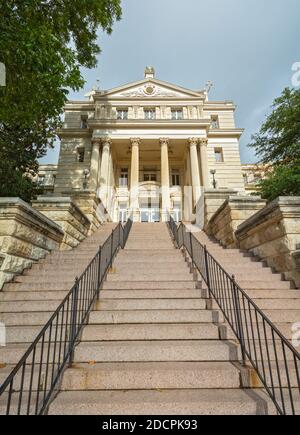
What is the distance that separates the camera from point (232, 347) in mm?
3498

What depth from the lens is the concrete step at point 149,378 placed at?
2943 mm

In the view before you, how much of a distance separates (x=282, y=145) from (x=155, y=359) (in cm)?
1370

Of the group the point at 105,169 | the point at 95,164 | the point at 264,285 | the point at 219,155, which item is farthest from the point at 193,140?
the point at 264,285

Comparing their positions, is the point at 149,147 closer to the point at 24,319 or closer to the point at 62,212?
the point at 62,212

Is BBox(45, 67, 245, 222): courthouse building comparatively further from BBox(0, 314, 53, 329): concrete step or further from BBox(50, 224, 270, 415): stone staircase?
BBox(0, 314, 53, 329): concrete step

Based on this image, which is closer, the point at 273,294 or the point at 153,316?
the point at 153,316

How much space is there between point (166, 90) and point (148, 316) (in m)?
28.4

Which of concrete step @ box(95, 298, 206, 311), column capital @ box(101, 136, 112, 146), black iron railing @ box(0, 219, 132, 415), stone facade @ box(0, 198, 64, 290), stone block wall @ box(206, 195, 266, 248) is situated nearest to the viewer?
black iron railing @ box(0, 219, 132, 415)

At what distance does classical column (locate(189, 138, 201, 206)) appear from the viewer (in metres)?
20.9

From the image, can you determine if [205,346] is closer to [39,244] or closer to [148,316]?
[148,316]

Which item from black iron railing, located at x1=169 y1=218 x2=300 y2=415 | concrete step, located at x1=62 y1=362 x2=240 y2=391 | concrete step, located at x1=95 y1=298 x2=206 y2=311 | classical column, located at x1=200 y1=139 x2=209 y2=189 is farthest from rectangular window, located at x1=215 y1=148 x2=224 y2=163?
concrete step, located at x1=62 y1=362 x2=240 y2=391

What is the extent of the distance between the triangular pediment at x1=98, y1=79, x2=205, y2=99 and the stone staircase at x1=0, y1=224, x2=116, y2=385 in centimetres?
2488

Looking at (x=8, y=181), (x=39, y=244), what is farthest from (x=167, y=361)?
(x=8, y=181)

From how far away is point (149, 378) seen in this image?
2998 mm
